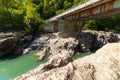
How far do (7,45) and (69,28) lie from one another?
37.8 feet

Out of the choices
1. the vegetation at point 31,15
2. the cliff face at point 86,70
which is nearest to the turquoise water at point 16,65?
the vegetation at point 31,15

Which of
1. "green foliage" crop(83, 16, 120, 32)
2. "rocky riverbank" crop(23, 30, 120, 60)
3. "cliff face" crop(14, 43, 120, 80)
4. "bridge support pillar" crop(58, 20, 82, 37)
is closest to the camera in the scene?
"cliff face" crop(14, 43, 120, 80)

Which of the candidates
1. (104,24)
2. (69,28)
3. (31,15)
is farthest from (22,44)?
(104,24)

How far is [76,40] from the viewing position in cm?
3344

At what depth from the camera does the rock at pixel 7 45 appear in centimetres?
3097

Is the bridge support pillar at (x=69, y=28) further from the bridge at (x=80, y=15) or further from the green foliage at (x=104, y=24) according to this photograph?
the green foliage at (x=104, y=24)

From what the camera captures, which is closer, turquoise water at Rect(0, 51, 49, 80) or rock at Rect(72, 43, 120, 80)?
rock at Rect(72, 43, 120, 80)

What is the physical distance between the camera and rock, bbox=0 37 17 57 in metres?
31.0

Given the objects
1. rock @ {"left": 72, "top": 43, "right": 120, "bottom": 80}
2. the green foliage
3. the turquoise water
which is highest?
rock @ {"left": 72, "top": 43, "right": 120, "bottom": 80}

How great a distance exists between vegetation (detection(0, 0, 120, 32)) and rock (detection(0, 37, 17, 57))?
665 centimetres

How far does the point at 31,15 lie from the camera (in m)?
39.5

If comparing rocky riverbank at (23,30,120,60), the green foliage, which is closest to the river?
rocky riverbank at (23,30,120,60)

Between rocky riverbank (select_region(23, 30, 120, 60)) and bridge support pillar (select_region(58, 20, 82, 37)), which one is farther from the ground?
bridge support pillar (select_region(58, 20, 82, 37))

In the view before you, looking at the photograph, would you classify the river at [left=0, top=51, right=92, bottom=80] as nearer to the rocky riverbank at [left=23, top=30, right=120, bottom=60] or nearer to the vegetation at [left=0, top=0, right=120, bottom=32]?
the rocky riverbank at [left=23, top=30, right=120, bottom=60]
